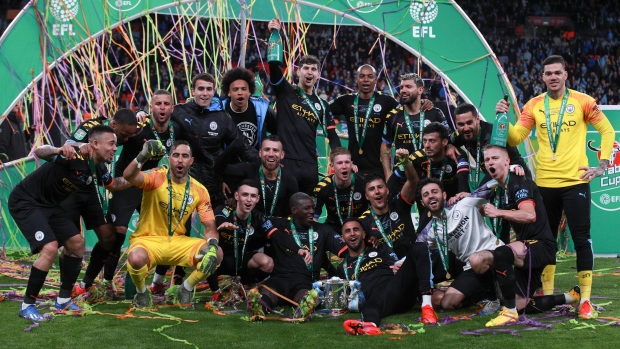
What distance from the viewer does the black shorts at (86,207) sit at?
6.79 meters

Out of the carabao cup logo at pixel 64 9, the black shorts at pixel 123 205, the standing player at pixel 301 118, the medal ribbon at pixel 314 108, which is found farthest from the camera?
the carabao cup logo at pixel 64 9

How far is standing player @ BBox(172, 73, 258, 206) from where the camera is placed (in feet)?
24.7

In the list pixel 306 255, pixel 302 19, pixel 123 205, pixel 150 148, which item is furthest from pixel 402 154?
pixel 302 19

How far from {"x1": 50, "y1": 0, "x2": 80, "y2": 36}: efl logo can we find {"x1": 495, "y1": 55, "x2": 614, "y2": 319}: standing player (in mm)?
4667

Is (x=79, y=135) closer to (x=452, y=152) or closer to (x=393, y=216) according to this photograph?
(x=393, y=216)

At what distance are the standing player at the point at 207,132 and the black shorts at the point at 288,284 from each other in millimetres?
1204

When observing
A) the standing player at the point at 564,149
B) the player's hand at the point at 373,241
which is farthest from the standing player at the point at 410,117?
the standing player at the point at 564,149

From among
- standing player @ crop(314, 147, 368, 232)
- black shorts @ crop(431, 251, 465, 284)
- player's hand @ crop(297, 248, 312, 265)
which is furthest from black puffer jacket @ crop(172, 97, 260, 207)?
black shorts @ crop(431, 251, 465, 284)

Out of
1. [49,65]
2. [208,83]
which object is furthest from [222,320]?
[49,65]

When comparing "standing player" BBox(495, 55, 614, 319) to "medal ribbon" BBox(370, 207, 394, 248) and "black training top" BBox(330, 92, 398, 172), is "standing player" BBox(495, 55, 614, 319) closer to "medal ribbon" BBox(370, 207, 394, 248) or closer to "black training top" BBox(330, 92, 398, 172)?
"medal ribbon" BBox(370, 207, 394, 248)

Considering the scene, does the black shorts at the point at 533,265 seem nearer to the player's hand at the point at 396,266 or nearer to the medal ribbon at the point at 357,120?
the player's hand at the point at 396,266

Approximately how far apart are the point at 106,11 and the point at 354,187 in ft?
11.2

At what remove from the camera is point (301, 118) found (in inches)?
310

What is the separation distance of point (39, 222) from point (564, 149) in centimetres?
409
